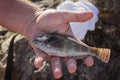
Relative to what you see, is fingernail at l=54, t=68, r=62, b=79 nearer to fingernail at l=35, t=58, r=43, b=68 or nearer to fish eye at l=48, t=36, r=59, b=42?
fingernail at l=35, t=58, r=43, b=68

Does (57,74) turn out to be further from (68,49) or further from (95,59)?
(95,59)

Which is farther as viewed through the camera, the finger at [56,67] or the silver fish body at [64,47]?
the silver fish body at [64,47]

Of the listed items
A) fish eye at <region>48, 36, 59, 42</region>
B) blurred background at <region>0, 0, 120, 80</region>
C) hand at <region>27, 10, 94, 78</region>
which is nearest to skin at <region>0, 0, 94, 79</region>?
hand at <region>27, 10, 94, 78</region>

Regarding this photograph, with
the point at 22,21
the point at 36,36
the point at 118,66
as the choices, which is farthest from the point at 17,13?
the point at 118,66

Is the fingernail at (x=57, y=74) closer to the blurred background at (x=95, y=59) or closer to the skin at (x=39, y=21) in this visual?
the skin at (x=39, y=21)

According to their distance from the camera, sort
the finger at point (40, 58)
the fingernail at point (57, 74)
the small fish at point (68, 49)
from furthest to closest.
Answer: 1. the small fish at point (68, 49)
2. the finger at point (40, 58)
3. the fingernail at point (57, 74)

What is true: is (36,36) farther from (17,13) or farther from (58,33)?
(17,13)

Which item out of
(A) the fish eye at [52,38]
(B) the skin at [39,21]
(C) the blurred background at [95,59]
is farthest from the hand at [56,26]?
(C) the blurred background at [95,59]

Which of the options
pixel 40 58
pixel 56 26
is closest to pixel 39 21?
pixel 56 26
